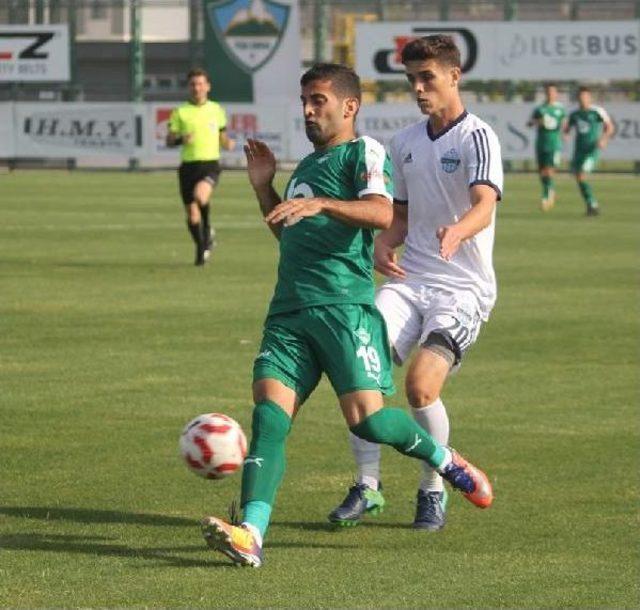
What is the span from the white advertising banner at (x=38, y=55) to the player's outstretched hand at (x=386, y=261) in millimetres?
42329

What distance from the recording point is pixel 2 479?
9.31 metres

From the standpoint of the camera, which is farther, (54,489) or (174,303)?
(174,303)

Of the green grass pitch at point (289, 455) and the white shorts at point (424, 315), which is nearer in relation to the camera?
the green grass pitch at point (289, 455)

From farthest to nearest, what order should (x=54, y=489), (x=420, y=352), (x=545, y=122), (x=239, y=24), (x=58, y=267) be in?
(x=239, y=24) < (x=545, y=122) < (x=58, y=267) < (x=54, y=489) < (x=420, y=352)

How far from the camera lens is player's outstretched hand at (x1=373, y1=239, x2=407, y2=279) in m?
8.55

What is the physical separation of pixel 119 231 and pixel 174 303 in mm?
9826

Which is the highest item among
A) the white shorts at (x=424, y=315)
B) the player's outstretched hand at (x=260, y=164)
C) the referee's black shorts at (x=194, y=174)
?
the player's outstretched hand at (x=260, y=164)

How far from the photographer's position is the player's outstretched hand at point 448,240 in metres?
7.88

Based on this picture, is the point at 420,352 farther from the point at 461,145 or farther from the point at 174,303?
the point at 174,303

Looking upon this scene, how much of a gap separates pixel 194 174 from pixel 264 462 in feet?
50.1

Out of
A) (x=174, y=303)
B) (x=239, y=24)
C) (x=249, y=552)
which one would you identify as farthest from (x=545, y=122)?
(x=249, y=552)

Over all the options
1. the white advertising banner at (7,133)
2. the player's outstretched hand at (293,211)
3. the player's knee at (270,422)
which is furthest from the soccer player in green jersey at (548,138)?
the player's outstretched hand at (293,211)

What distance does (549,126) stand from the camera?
118ft

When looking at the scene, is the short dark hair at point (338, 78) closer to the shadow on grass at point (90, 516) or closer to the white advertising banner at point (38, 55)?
the shadow on grass at point (90, 516)
